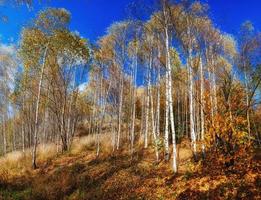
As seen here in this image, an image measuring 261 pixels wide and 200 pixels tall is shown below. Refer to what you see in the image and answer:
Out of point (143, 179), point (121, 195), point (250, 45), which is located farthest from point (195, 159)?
point (250, 45)

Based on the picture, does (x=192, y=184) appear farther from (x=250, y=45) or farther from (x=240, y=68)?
(x=240, y=68)

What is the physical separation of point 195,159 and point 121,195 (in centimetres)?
502

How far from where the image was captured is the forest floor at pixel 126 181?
9.31 metres

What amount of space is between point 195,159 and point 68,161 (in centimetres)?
803

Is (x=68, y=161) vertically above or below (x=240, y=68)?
below

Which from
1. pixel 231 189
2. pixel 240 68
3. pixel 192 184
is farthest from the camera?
pixel 240 68

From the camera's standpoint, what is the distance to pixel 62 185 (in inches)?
482

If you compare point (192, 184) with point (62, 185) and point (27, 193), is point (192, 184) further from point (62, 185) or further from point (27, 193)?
point (27, 193)

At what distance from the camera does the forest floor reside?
30.6 feet

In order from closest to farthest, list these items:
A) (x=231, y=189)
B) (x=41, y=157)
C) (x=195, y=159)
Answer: (x=231, y=189), (x=195, y=159), (x=41, y=157)

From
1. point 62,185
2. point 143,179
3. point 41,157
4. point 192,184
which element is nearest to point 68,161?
point 41,157

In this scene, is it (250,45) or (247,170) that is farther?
(250,45)

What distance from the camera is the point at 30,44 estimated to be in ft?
62.7

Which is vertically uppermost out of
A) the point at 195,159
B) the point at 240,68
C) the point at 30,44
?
the point at 30,44
